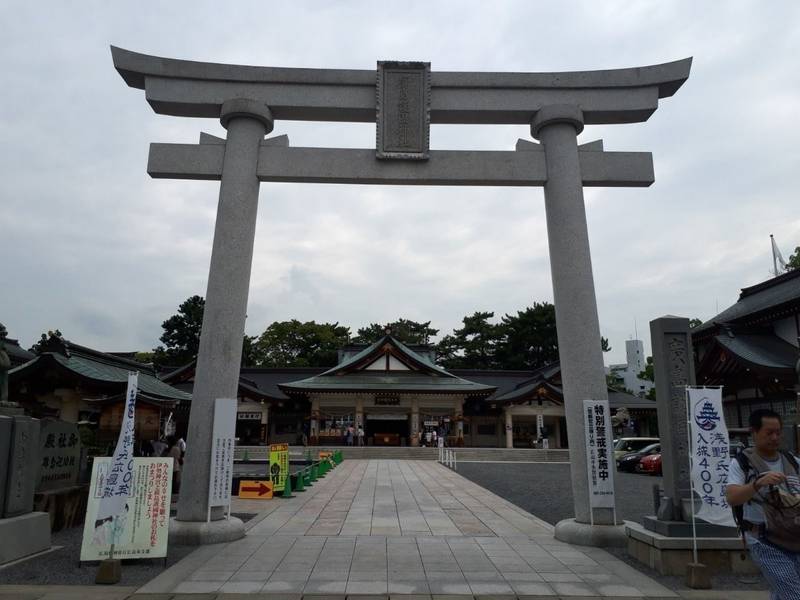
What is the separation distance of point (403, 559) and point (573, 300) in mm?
4581

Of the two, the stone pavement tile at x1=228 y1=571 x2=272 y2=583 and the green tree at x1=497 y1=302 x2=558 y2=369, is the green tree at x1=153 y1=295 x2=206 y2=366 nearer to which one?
the green tree at x1=497 y1=302 x2=558 y2=369

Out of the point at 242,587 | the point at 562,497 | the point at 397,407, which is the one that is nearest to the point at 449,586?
the point at 242,587

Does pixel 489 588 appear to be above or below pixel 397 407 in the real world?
below

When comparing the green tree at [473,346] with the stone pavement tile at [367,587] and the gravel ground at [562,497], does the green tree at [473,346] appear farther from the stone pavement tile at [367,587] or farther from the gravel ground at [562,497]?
the stone pavement tile at [367,587]

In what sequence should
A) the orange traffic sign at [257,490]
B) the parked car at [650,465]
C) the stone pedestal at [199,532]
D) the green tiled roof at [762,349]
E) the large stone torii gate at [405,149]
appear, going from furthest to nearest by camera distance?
the parked car at [650,465] → the green tiled roof at [762,349] → the orange traffic sign at [257,490] → the large stone torii gate at [405,149] → the stone pedestal at [199,532]

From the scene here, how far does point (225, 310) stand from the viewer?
8547 mm

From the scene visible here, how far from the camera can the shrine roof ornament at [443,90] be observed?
9.35 meters

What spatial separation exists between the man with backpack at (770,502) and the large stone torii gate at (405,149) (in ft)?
15.3

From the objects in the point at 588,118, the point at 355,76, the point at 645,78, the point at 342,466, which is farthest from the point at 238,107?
the point at 342,466

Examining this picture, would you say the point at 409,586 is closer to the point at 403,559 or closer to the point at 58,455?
the point at 403,559

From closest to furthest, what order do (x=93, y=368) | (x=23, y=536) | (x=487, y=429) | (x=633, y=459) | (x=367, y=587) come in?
(x=367, y=587) → (x=23, y=536) → (x=93, y=368) → (x=633, y=459) → (x=487, y=429)

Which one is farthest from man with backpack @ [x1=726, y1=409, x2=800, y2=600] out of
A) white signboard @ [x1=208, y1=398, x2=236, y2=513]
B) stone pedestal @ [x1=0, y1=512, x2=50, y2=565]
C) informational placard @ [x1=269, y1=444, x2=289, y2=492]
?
informational placard @ [x1=269, y1=444, x2=289, y2=492]

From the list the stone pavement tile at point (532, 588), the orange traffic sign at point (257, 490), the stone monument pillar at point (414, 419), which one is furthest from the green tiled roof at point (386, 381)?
the stone pavement tile at point (532, 588)

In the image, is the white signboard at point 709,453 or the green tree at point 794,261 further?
the green tree at point 794,261
